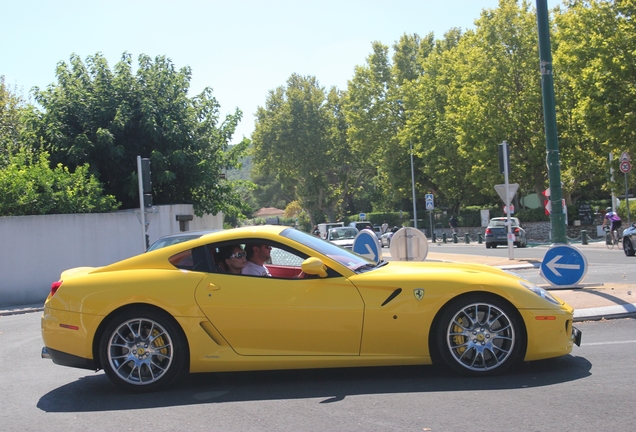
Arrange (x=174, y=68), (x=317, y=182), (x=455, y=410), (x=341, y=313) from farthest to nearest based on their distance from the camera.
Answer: (x=317, y=182)
(x=174, y=68)
(x=341, y=313)
(x=455, y=410)

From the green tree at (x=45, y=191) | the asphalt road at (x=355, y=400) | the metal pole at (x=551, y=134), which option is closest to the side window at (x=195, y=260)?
the asphalt road at (x=355, y=400)

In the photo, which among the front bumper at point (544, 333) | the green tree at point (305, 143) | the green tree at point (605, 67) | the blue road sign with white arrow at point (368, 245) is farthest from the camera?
the green tree at point (305, 143)

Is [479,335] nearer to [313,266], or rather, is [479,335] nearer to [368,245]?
[313,266]

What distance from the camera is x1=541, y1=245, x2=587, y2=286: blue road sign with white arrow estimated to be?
9.98 meters

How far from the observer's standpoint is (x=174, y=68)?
26031mm

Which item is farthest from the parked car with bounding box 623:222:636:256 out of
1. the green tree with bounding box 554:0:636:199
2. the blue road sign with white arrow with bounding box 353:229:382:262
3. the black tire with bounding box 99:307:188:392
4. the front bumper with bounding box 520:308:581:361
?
the black tire with bounding box 99:307:188:392

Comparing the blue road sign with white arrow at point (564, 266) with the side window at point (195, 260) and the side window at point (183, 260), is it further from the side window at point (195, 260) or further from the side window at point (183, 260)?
the side window at point (183, 260)

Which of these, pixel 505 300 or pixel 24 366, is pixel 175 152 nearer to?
pixel 24 366

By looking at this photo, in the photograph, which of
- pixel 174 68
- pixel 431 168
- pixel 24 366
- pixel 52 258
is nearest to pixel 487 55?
pixel 431 168

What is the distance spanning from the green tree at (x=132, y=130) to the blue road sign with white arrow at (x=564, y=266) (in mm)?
15403

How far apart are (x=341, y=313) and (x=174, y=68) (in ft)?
71.9

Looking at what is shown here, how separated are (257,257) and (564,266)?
5.48 meters

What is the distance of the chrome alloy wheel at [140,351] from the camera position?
19.6ft

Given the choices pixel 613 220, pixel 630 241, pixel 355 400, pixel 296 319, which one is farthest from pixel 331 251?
pixel 613 220
